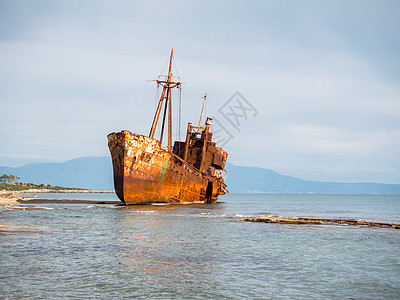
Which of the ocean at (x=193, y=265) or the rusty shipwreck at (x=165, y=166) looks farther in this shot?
the rusty shipwreck at (x=165, y=166)

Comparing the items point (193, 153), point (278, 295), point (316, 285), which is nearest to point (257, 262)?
point (316, 285)

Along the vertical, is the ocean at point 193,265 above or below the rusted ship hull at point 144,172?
below

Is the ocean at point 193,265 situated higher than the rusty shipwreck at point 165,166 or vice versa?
the rusty shipwreck at point 165,166

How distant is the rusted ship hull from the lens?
129ft

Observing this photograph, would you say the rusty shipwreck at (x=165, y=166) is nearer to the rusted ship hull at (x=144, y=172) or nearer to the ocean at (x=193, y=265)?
the rusted ship hull at (x=144, y=172)

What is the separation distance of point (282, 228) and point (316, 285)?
1442 centimetres

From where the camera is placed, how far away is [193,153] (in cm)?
5662

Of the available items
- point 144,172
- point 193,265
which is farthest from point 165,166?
point 193,265

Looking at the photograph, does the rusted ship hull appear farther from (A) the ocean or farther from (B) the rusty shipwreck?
(A) the ocean

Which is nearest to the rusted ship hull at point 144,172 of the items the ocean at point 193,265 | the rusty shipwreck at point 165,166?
the rusty shipwreck at point 165,166

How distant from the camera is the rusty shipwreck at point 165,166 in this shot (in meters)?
39.6

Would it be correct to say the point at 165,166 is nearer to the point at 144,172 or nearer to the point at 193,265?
the point at 144,172

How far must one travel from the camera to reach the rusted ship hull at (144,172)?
129ft

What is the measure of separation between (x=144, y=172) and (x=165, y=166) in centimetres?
298
